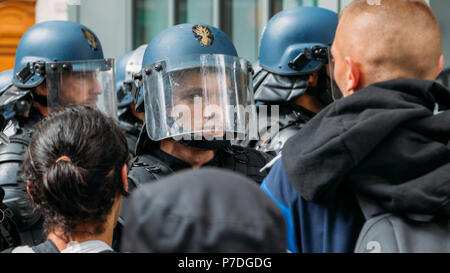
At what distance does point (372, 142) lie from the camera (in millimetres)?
1521

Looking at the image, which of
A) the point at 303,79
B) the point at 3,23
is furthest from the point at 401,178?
the point at 3,23

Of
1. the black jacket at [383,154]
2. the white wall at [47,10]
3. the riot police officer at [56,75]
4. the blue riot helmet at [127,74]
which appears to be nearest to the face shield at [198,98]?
the riot police officer at [56,75]

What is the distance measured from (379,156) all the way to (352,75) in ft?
0.94

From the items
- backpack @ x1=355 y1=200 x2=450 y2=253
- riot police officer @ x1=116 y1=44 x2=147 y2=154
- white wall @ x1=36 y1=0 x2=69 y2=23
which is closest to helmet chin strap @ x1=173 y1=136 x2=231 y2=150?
backpack @ x1=355 y1=200 x2=450 y2=253

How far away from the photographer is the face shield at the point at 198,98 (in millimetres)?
2752

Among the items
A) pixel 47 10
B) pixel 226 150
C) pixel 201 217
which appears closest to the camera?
pixel 201 217

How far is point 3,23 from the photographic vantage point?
5.97 metres

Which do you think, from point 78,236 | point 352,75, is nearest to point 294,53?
point 352,75

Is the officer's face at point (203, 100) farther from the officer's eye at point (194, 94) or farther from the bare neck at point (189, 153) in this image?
the bare neck at point (189, 153)

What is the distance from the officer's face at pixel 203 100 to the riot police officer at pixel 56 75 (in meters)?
0.62

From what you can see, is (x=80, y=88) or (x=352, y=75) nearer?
(x=352, y=75)

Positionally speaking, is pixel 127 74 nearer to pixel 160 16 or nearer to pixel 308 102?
pixel 308 102

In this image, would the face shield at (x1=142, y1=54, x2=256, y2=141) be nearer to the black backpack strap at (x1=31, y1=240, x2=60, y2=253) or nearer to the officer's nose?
the officer's nose

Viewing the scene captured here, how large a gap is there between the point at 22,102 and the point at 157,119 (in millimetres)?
994
